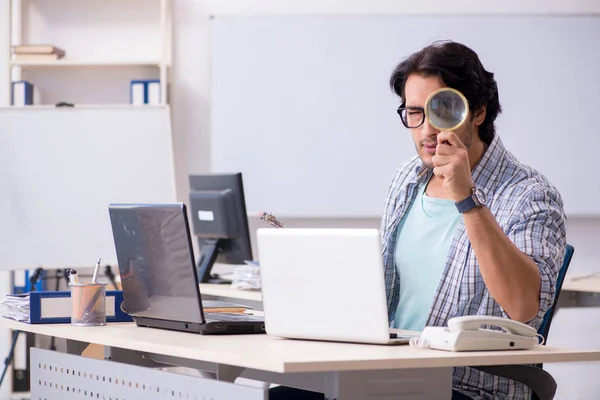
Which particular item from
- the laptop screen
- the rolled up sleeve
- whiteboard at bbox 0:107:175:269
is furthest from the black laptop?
whiteboard at bbox 0:107:175:269

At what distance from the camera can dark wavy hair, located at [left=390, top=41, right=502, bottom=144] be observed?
85.6 inches

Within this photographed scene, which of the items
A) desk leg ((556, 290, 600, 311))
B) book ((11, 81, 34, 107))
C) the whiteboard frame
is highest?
the whiteboard frame

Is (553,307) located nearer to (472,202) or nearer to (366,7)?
(472,202)

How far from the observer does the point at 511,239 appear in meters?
2.01

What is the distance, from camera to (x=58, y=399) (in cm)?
227

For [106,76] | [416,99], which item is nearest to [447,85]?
[416,99]

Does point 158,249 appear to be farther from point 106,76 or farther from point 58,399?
point 106,76

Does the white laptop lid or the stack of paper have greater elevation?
the white laptop lid

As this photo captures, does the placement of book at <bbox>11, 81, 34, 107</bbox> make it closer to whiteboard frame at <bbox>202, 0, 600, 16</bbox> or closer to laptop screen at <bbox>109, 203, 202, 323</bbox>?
whiteboard frame at <bbox>202, 0, 600, 16</bbox>

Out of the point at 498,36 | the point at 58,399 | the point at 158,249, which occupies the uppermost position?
the point at 498,36

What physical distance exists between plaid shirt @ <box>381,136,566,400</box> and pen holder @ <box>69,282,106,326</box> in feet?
2.64

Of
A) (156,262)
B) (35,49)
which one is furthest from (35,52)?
(156,262)

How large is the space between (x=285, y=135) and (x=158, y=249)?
3.04 m

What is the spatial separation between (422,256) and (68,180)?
2.21 m
